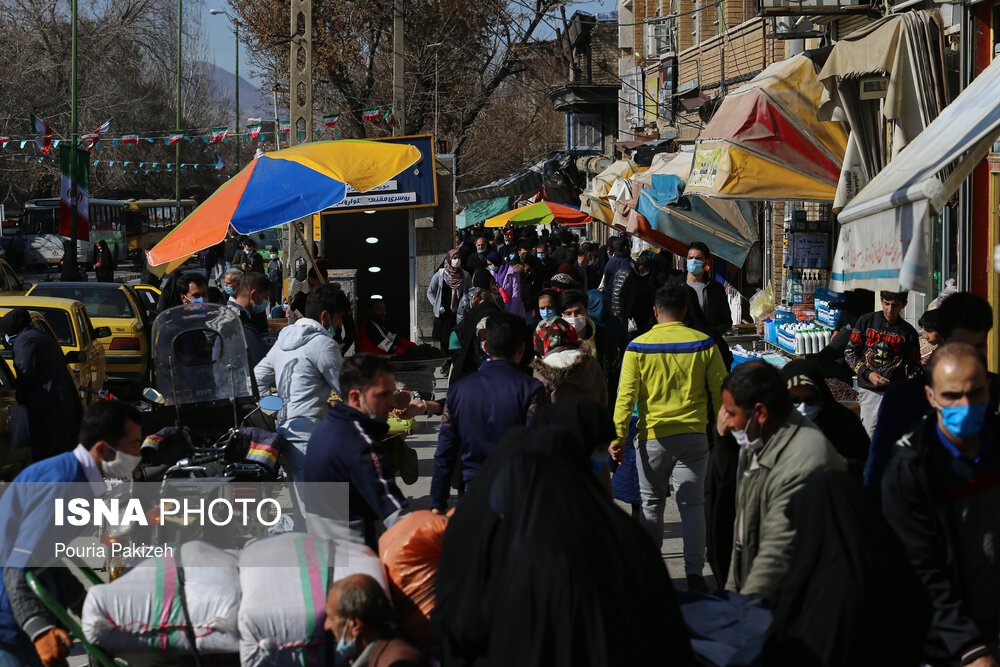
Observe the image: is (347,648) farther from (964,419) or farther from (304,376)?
(304,376)

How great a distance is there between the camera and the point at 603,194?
24.5m

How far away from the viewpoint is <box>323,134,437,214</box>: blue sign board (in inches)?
697

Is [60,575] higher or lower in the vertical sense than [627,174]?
lower

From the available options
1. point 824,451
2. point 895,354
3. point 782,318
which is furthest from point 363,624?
point 782,318

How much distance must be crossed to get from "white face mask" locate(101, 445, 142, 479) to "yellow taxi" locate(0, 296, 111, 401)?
362 inches

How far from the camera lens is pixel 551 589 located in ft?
11.9

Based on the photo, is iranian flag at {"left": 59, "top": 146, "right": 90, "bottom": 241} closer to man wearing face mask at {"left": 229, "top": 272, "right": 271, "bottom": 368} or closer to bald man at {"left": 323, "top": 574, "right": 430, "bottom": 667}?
man wearing face mask at {"left": 229, "top": 272, "right": 271, "bottom": 368}

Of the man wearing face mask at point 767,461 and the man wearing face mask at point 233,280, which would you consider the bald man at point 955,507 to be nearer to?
the man wearing face mask at point 767,461

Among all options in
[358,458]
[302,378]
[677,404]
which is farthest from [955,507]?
[302,378]

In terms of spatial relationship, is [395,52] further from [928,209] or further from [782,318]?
[928,209]

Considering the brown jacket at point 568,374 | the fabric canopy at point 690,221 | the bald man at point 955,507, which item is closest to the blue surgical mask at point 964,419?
the bald man at point 955,507

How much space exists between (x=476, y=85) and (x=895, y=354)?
40.7 metres

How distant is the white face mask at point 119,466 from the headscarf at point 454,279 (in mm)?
11334

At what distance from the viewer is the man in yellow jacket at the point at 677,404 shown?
25.1 feet
